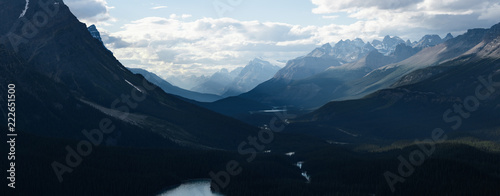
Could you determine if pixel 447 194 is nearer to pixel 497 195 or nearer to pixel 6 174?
pixel 497 195

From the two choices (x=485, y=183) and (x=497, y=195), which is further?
(x=485, y=183)

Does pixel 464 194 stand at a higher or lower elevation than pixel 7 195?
lower

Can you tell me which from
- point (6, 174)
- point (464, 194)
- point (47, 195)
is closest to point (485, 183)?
point (464, 194)

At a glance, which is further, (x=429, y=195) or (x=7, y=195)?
(x=429, y=195)

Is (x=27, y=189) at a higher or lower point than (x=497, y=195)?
higher

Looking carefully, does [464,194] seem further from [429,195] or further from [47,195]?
[47,195]

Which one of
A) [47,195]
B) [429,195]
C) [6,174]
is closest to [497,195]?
[429,195]

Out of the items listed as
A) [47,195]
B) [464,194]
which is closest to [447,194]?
[464,194]

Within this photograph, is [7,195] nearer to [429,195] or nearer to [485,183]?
[429,195]
